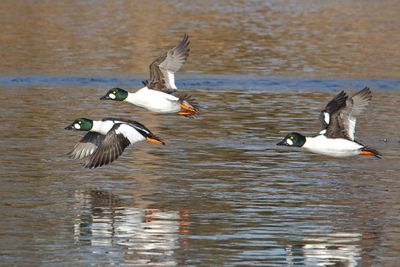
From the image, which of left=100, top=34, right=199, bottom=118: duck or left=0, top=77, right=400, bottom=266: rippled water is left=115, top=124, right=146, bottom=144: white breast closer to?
left=0, top=77, right=400, bottom=266: rippled water

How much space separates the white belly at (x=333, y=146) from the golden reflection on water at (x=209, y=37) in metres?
12.2

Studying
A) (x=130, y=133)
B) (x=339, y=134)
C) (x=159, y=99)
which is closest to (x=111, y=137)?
(x=130, y=133)

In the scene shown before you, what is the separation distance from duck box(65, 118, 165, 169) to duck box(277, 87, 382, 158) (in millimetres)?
1924

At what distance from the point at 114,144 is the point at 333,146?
3.00 m

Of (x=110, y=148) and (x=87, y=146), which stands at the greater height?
(x=87, y=146)

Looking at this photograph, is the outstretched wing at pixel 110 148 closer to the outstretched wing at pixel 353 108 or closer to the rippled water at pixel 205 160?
the rippled water at pixel 205 160

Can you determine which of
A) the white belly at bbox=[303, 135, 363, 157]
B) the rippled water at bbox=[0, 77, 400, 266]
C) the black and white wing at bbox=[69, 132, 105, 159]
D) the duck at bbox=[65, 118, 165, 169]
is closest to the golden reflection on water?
the rippled water at bbox=[0, 77, 400, 266]

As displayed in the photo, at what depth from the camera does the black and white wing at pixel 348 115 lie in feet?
53.6

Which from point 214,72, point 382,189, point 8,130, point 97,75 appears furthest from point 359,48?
point 382,189

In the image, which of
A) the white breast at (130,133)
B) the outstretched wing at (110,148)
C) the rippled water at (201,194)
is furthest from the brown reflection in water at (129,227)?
the white breast at (130,133)

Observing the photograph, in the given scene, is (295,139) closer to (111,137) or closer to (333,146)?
(333,146)

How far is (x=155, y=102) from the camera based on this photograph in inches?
712

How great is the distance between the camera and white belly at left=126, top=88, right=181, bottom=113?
711 inches

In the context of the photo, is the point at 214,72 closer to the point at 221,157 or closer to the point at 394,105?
the point at 394,105
